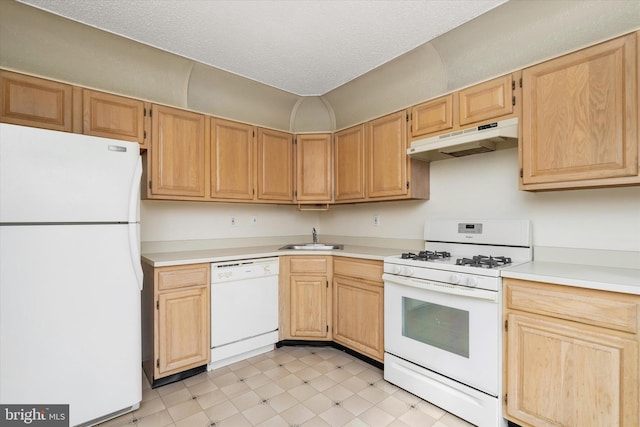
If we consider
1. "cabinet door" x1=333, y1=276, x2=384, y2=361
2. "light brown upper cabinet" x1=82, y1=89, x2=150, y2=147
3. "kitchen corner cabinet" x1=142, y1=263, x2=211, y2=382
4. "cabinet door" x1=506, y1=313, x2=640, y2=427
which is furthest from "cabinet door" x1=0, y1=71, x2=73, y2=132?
"cabinet door" x1=506, y1=313, x2=640, y2=427

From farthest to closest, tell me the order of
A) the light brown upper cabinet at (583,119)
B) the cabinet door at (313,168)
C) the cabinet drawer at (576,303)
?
the cabinet door at (313,168), the light brown upper cabinet at (583,119), the cabinet drawer at (576,303)

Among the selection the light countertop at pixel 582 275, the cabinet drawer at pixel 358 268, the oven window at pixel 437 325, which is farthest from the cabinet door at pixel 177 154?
the light countertop at pixel 582 275

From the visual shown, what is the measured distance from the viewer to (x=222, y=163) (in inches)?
111

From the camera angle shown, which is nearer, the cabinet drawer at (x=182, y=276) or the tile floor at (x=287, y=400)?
the tile floor at (x=287, y=400)

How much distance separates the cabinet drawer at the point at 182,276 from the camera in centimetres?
223

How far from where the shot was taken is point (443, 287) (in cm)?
193

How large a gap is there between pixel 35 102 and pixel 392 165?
2580mm

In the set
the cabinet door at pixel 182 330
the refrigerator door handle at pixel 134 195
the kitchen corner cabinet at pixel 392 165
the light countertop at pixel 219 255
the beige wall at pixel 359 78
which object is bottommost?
the cabinet door at pixel 182 330

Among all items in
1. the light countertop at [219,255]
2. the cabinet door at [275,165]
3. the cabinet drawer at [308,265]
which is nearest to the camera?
the light countertop at [219,255]

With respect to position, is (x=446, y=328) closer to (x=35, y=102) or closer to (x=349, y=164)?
(x=349, y=164)

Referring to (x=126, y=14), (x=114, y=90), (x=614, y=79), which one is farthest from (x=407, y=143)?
(x=114, y=90)

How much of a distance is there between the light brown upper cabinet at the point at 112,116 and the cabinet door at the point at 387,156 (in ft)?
6.27

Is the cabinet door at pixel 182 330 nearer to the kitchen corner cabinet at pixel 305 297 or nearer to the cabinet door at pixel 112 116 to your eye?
the kitchen corner cabinet at pixel 305 297

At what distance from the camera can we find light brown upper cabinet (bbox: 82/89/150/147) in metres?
2.16
